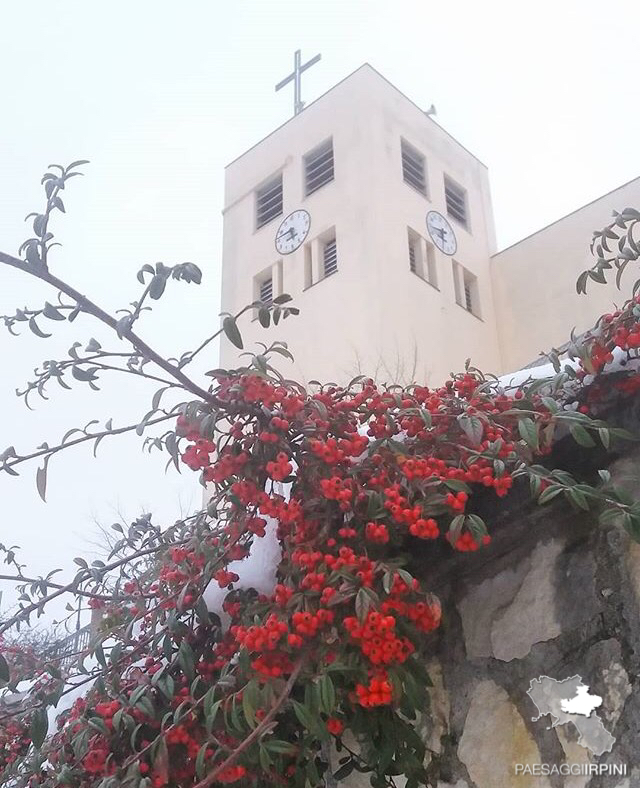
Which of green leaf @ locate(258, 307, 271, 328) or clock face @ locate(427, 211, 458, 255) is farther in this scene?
clock face @ locate(427, 211, 458, 255)

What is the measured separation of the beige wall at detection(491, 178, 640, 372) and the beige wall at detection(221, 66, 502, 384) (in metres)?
0.27

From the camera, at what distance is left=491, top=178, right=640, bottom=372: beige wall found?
36.7ft

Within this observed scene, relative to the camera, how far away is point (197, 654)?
1693 mm

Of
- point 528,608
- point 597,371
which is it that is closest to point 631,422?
point 597,371

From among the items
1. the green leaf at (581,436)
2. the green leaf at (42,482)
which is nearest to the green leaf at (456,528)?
the green leaf at (581,436)

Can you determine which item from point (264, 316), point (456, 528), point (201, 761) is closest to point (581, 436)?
point (456, 528)

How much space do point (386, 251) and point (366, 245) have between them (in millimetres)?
268

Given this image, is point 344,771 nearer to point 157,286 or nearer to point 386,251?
point 157,286

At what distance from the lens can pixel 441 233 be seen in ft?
39.4

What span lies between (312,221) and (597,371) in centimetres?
1037

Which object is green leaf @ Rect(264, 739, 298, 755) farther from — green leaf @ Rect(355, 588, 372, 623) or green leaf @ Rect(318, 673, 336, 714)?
green leaf @ Rect(355, 588, 372, 623)

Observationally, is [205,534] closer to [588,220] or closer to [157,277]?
[157,277]

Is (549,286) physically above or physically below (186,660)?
above

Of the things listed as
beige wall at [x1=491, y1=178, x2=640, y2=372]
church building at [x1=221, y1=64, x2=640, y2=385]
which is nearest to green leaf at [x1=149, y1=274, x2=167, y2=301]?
church building at [x1=221, y1=64, x2=640, y2=385]
